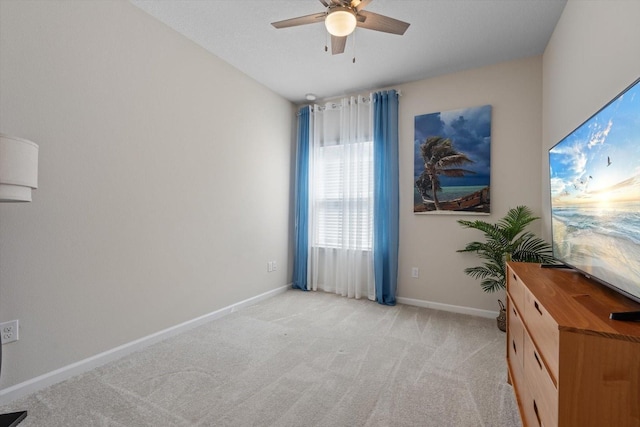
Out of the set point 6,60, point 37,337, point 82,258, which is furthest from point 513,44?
point 37,337

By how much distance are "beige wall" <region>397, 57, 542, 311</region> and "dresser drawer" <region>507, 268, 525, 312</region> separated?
1.32 metres

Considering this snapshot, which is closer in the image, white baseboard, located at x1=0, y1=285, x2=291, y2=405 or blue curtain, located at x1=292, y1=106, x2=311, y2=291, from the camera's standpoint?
white baseboard, located at x1=0, y1=285, x2=291, y2=405

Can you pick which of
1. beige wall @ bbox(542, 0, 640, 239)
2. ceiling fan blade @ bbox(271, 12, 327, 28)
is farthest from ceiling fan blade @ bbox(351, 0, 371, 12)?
beige wall @ bbox(542, 0, 640, 239)

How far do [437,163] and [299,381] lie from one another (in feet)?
8.43

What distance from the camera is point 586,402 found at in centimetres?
78

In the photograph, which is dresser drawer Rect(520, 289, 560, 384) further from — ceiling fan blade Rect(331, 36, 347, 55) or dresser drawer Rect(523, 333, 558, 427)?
ceiling fan blade Rect(331, 36, 347, 55)

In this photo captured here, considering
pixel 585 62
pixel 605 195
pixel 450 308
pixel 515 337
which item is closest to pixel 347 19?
pixel 585 62

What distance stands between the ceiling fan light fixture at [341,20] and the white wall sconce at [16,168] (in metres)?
1.74

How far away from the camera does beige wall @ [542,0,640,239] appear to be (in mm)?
1313

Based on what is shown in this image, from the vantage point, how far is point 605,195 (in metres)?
1.11

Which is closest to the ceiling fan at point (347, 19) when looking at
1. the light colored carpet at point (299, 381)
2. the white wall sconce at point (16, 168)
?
the white wall sconce at point (16, 168)

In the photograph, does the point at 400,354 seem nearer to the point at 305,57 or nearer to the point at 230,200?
the point at 230,200

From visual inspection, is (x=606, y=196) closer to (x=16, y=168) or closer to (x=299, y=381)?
(x=299, y=381)

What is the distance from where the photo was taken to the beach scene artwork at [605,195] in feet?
3.07
